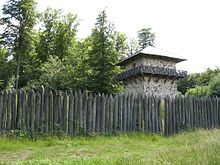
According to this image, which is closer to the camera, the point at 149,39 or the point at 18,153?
the point at 18,153

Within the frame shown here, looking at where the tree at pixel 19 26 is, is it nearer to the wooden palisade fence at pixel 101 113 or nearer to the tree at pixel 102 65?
the tree at pixel 102 65

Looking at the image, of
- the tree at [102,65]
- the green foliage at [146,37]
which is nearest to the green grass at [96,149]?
the tree at [102,65]

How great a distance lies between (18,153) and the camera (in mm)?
7508

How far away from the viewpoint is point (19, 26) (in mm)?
33281

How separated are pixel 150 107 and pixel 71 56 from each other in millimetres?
28406

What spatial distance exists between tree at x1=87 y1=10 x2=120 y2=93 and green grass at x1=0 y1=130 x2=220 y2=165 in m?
18.1

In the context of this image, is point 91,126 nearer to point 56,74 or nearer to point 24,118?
point 24,118

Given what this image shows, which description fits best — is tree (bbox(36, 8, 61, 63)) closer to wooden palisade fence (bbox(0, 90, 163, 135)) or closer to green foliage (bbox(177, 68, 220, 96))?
green foliage (bbox(177, 68, 220, 96))

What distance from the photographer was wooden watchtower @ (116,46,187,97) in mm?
29656

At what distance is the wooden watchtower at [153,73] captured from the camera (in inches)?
1168

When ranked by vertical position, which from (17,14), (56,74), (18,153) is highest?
(17,14)

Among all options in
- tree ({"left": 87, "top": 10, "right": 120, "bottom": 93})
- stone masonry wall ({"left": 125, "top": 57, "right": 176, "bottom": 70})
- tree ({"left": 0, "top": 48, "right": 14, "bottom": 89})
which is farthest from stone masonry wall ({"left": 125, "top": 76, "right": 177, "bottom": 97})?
tree ({"left": 0, "top": 48, "right": 14, "bottom": 89})

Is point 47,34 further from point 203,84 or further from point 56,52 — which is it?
point 203,84

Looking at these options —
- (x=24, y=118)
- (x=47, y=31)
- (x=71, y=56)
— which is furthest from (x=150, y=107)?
(x=47, y=31)
